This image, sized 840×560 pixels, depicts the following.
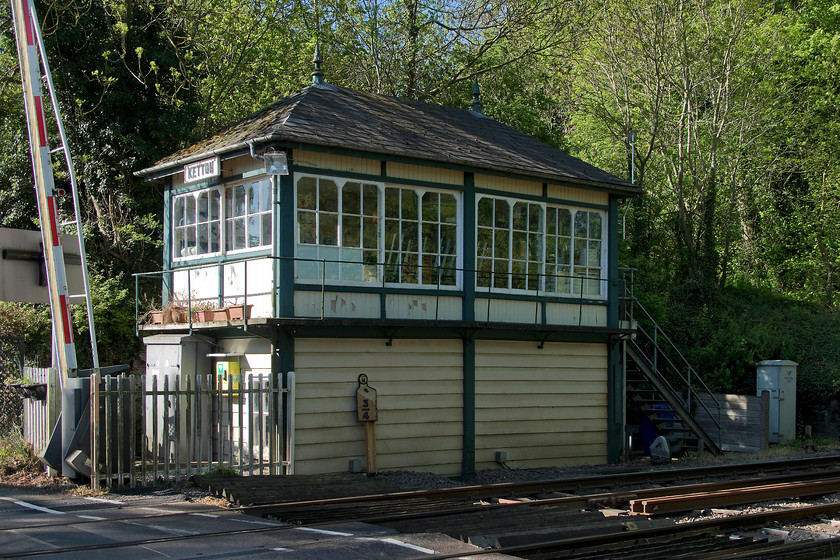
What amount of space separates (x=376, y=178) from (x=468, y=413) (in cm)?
438

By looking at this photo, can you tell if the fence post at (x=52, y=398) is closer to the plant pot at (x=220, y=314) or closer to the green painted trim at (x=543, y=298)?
the plant pot at (x=220, y=314)

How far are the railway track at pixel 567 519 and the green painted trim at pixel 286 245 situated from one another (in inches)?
121

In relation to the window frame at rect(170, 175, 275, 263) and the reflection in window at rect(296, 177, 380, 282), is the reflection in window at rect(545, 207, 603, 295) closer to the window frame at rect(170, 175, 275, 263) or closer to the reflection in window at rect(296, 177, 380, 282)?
the reflection in window at rect(296, 177, 380, 282)

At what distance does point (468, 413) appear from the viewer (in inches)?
623

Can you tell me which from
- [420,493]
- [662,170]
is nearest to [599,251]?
[420,493]

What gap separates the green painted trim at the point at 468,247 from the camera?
15938 mm

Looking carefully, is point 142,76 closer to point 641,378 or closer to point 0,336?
point 0,336

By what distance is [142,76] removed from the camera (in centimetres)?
2133

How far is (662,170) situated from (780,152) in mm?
3938

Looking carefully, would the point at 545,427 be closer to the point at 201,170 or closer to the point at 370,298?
the point at 370,298

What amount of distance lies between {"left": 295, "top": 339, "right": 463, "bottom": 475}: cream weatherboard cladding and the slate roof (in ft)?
10.4

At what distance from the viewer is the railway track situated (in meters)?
8.16

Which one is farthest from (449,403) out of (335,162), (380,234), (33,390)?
(33,390)

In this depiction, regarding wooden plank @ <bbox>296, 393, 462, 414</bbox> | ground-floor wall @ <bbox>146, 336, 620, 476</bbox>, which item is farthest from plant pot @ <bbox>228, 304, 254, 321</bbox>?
wooden plank @ <bbox>296, 393, 462, 414</bbox>
